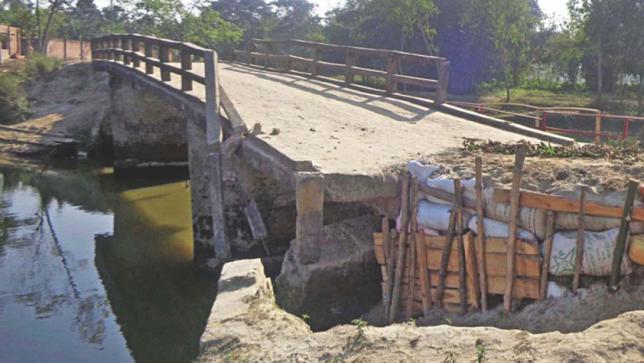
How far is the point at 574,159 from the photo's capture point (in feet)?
21.5

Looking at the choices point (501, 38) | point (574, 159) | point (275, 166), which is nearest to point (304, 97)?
point (275, 166)

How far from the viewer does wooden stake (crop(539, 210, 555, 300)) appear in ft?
17.8

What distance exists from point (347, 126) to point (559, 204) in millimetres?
4572

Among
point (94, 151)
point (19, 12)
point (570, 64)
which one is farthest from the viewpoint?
point (19, 12)

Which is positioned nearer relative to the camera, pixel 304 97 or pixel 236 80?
pixel 304 97

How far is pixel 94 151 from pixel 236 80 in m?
10.9

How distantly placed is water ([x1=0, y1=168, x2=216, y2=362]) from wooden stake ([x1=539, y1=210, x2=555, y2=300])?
4.26 meters

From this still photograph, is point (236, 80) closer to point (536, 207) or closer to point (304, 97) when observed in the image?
point (304, 97)

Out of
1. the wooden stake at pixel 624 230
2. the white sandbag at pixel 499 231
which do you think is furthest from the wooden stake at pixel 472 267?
the wooden stake at pixel 624 230

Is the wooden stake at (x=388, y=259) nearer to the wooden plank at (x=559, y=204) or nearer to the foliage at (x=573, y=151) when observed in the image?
the wooden plank at (x=559, y=204)

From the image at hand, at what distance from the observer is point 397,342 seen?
3.81 m

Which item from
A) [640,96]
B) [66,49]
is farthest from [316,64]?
[66,49]

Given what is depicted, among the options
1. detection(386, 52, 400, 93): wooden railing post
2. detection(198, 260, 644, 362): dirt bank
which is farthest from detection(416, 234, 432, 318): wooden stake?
detection(386, 52, 400, 93): wooden railing post

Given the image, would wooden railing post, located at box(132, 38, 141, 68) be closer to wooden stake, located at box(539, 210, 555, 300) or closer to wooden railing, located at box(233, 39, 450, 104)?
wooden railing, located at box(233, 39, 450, 104)
